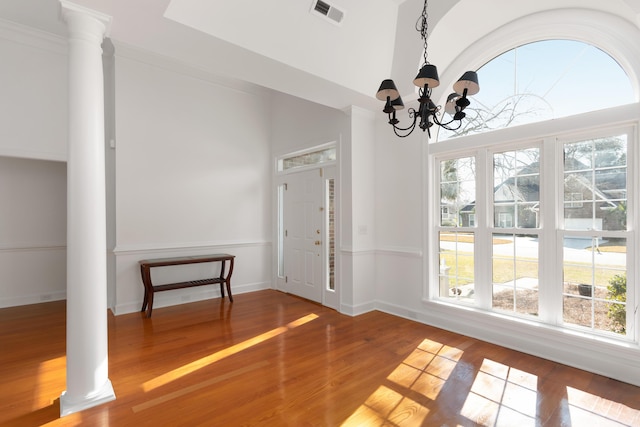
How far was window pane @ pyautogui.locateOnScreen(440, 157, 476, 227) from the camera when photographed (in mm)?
3794

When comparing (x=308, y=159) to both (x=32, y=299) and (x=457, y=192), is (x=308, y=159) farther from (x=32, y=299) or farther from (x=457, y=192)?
(x=32, y=299)

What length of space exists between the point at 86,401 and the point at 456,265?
3.83m

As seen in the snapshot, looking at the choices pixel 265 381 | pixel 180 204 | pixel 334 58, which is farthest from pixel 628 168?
pixel 180 204

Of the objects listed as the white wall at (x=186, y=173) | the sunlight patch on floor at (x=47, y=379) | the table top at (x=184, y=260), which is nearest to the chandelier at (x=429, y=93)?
the sunlight patch on floor at (x=47, y=379)

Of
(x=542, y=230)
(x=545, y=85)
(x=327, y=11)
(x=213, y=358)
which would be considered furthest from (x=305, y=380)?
(x=545, y=85)

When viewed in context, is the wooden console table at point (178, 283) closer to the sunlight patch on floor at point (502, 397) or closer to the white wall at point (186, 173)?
the white wall at point (186, 173)

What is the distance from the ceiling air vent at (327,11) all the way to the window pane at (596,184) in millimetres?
2589

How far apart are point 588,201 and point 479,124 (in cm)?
135

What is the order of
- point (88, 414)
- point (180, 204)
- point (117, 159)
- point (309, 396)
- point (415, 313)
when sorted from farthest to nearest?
point (180, 204) < point (117, 159) < point (415, 313) < point (309, 396) < point (88, 414)

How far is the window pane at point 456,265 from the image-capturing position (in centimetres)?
381

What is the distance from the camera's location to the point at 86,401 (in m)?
2.29

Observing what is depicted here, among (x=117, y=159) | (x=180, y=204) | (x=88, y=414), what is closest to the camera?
(x=88, y=414)

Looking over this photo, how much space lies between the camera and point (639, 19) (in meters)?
2.51

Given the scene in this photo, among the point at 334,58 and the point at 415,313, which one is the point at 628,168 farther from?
the point at 334,58
